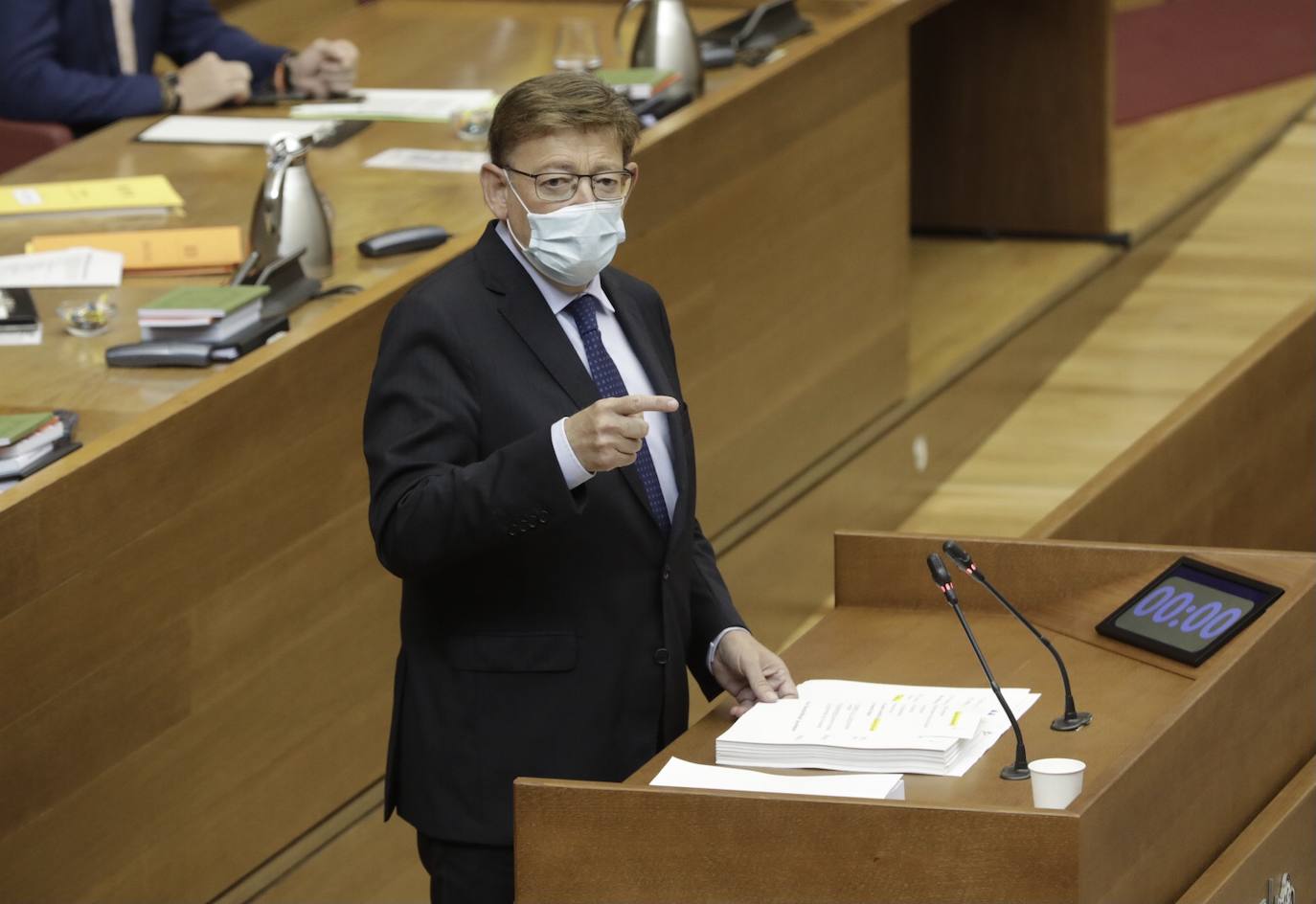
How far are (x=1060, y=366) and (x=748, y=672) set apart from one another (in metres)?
3.85

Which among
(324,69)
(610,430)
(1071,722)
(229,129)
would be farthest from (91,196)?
(1071,722)

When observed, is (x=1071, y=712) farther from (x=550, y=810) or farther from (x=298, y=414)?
(x=298, y=414)

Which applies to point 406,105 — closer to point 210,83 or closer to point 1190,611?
point 210,83

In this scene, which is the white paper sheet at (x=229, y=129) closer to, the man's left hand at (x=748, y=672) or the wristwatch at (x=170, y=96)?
the wristwatch at (x=170, y=96)

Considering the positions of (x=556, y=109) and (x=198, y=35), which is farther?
(x=198, y=35)

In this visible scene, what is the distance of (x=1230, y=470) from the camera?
3.85m

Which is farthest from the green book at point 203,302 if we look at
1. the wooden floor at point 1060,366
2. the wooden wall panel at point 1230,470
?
the wooden wall panel at point 1230,470

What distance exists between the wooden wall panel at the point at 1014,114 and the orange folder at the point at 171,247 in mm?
3190

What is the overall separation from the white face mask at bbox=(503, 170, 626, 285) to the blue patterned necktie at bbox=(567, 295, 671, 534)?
68 mm

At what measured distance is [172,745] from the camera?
115 inches

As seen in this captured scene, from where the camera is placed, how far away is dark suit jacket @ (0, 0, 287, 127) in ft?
14.5

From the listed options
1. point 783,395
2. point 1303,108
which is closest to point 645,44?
point 783,395

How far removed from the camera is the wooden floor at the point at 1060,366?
339 cm

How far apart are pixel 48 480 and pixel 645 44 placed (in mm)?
2113
